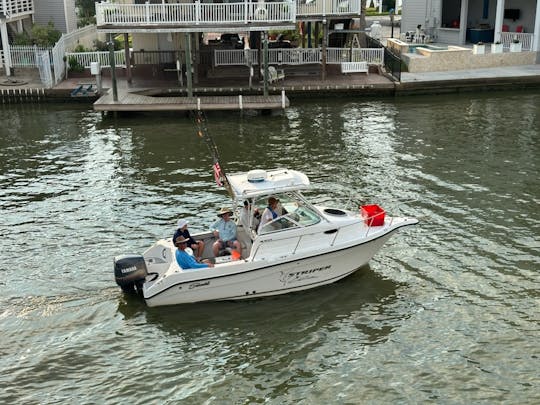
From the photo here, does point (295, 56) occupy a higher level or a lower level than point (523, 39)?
lower

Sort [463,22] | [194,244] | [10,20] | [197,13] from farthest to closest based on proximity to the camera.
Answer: [463,22], [10,20], [197,13], [194,244]

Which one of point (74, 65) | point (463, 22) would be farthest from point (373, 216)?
point (463, 22)

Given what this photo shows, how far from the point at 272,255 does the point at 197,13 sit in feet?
59.5

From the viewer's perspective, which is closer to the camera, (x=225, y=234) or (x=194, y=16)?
(x=225, y=234)

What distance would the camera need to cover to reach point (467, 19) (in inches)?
1743

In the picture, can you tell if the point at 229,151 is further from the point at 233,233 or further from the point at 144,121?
the point at 233,233

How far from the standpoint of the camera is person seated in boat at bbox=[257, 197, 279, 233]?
43.6 feet

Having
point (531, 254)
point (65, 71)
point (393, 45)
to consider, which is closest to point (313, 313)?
point (531, 254)

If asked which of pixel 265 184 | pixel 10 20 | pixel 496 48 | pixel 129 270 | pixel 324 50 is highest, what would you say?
pixel 10 20

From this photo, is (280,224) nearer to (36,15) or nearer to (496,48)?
(496,48)

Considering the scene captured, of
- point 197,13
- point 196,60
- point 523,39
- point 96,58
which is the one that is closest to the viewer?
point 197,13

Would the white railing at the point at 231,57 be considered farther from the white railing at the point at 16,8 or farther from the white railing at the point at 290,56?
the white railing at the point at 16,8

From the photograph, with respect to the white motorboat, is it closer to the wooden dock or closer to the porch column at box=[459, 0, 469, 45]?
the wooden dock

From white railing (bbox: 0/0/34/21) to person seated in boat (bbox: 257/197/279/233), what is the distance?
2678cm
